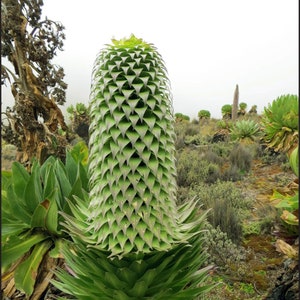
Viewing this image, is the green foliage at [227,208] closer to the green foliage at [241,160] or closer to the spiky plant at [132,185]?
the green foliage at [241,160]

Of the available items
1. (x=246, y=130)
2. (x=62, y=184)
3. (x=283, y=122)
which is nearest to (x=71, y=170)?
(x=62, y=184)

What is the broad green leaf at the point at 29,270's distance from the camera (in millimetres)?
2768

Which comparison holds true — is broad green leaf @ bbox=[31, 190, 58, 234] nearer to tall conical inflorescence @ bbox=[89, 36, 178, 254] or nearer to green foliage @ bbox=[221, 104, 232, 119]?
tall conical inflorescence @ bbox=[89, 36, 178, 254]

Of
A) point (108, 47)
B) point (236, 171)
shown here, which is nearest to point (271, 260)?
point (108, 47)

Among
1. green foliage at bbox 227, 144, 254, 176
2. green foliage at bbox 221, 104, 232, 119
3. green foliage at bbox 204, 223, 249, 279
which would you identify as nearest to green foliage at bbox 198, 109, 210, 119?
green foliage at bbox 221, 104, 232, 119

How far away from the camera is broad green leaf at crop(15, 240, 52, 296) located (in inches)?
109

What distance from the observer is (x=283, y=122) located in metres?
7.85

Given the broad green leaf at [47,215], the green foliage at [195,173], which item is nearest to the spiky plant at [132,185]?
the broad green leaf at [47,215]

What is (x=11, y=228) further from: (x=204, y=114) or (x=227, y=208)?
(x=204, y=114)

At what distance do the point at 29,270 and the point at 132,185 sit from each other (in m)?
1.45

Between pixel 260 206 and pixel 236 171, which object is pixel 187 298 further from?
pixel 236 171

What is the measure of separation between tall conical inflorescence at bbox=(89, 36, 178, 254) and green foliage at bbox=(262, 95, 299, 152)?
605cm

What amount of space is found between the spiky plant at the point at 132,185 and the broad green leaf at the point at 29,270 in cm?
76

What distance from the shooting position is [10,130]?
18.7 ft
